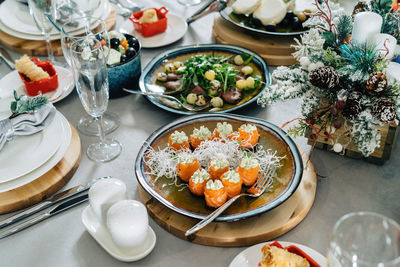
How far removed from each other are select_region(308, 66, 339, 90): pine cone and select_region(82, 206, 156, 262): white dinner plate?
1.75ft

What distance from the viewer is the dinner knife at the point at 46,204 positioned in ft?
3.38

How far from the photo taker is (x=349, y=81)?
3.48 ft

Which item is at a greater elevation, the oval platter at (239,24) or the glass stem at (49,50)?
the oval platter at (239,24)

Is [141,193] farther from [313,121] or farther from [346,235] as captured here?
[346,235]

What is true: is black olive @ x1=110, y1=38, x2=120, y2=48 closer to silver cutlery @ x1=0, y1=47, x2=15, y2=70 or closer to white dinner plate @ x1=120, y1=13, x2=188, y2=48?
white dinner plate @ x1=120, y1=13, x2=188, y2=48

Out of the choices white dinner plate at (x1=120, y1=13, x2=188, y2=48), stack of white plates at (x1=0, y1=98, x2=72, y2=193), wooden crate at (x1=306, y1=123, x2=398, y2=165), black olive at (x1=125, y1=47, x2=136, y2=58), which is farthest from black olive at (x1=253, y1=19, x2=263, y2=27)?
stack of white plates at (x1=0, y1=98, x2=72, y2=193)

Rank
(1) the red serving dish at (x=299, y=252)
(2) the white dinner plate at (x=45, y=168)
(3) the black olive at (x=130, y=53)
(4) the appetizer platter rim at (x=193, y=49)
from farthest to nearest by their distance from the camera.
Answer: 1. (3) the black olive at (x=130, y=53)
2. (4) the appetizer platter rim at (x=193, y=49)
3. (2) the white dinner plate at (x=45, y=168)
4. (1) the red serving dish at (x=299, y=252)

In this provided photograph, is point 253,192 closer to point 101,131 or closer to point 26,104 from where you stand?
point 101,131

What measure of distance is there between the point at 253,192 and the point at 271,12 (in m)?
0.85

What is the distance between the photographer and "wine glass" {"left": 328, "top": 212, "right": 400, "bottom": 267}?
545 mm

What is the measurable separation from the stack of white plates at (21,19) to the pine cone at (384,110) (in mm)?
1157

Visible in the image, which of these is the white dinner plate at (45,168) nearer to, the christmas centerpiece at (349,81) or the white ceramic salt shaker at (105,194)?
the white ceramic salt shaker at (105,194)

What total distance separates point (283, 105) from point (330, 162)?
0.28m

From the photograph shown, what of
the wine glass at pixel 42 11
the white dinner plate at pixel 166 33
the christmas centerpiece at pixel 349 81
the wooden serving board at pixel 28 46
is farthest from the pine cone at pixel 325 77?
the wooden serving board at pixel 28 46
